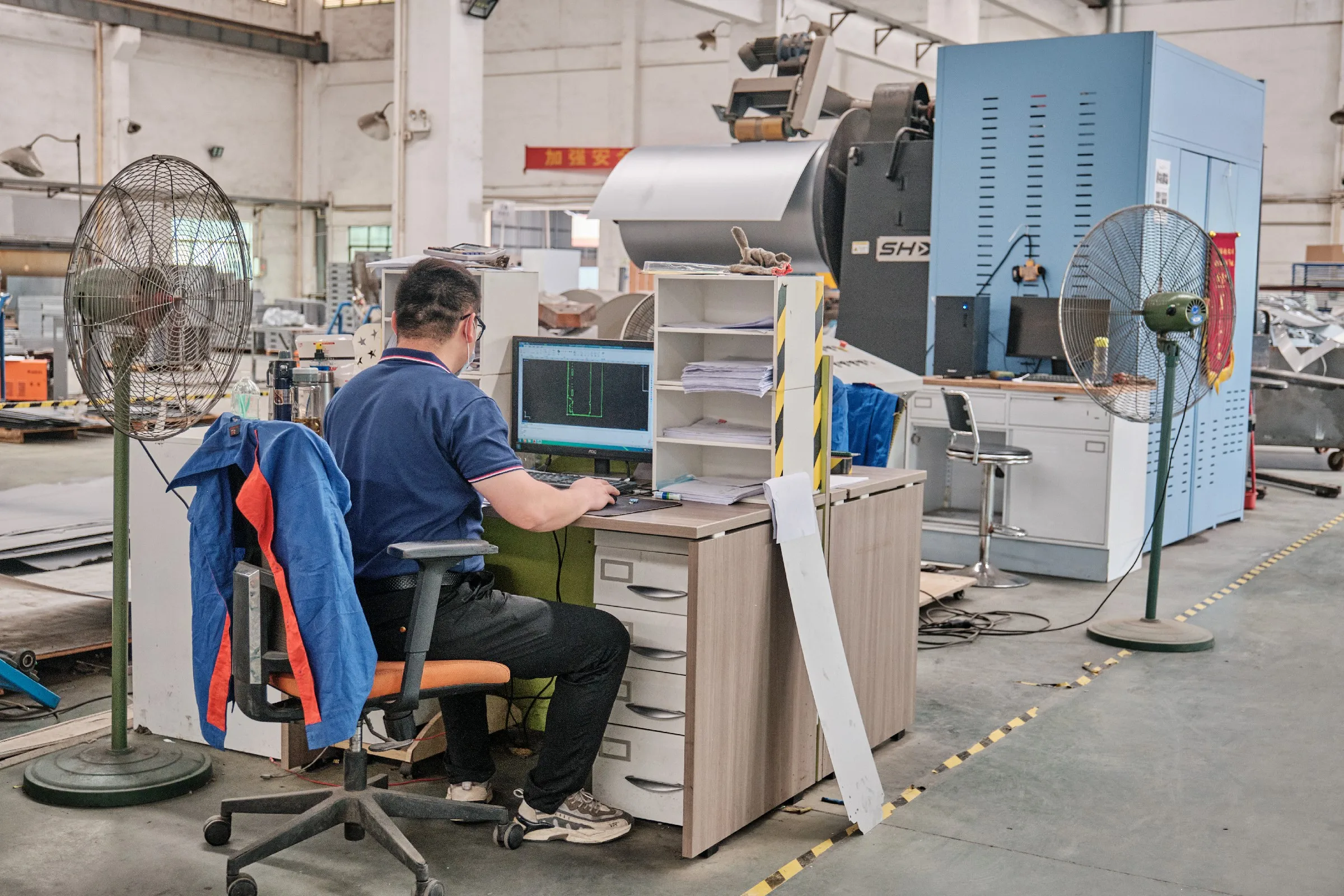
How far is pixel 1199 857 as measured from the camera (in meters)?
3.12

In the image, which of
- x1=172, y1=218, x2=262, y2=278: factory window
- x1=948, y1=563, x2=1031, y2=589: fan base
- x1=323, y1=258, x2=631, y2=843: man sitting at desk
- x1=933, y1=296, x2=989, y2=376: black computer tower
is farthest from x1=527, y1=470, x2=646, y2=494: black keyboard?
x1=933, y1=296, x2=989, y2=376: black computer tower

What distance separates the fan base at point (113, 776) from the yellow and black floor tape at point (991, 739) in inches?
60.6

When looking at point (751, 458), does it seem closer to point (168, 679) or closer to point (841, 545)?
point (841, 545)

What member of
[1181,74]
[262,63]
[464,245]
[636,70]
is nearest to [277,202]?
[262,63]

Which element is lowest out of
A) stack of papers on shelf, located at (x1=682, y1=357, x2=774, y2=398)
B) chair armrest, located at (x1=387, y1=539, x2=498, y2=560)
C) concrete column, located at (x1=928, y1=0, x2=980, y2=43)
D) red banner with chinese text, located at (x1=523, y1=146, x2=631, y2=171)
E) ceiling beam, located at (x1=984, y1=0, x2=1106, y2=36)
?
chair armrest, located at (x1=387, y1=539, x2=498, y2=560)

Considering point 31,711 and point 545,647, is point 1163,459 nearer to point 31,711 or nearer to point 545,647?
point 545,647

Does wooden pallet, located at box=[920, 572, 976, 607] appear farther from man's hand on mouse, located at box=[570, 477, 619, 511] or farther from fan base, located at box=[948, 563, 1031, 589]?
man's hand on mouse, located at box=[570, 477, 619, 511]

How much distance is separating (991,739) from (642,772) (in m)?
1.36

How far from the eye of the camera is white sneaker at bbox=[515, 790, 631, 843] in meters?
3.10

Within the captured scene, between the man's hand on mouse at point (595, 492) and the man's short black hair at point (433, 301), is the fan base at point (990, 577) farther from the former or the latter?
the man's short black hair at point (433, 301)

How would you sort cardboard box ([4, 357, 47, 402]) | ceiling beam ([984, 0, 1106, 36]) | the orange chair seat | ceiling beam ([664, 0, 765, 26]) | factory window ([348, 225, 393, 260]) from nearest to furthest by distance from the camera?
the orange chair seat
ceiling beam ([664, 0, 765, 26])
cardboard box ([4, 357, 47, 402])
ceiling beam ([984, 0, 1106, 36])
factory window ([348, 225, 393, 260])

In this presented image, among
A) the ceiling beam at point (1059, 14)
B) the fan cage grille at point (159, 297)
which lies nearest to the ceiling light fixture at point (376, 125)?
the ceiling beam at point (1059, 14)

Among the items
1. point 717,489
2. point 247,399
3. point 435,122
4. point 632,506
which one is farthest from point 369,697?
point 435,122

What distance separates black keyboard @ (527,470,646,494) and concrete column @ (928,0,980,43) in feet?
33.7
